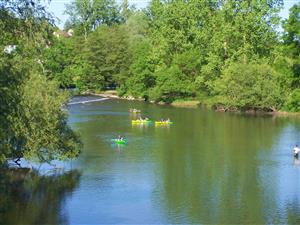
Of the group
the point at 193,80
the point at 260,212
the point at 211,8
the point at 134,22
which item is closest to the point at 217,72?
the point at 193,80

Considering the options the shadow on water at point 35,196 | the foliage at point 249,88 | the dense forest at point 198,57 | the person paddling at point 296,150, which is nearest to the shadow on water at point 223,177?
the person paddling at point 296,150

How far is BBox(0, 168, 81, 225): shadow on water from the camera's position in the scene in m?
22.9

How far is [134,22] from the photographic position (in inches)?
3772

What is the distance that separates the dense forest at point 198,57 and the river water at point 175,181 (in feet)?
53.8

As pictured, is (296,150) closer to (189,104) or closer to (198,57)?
(189,104)

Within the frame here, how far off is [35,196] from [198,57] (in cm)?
5344

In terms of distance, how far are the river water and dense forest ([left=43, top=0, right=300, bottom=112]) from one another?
16.4 meters

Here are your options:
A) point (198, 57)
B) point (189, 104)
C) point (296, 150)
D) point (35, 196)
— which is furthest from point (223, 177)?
point (198, 57)

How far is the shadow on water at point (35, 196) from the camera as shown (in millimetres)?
22875

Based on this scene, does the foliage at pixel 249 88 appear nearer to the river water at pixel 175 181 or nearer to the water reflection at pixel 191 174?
the water reflection at pixel 191 174

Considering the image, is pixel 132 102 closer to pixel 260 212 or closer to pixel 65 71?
pixel 65 71

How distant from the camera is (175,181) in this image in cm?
3023

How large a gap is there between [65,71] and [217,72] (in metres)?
→ 25.9

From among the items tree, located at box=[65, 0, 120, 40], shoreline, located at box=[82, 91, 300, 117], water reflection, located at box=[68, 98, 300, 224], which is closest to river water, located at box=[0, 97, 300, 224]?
water reflection, located at box=[68, 98, 300, 224]
